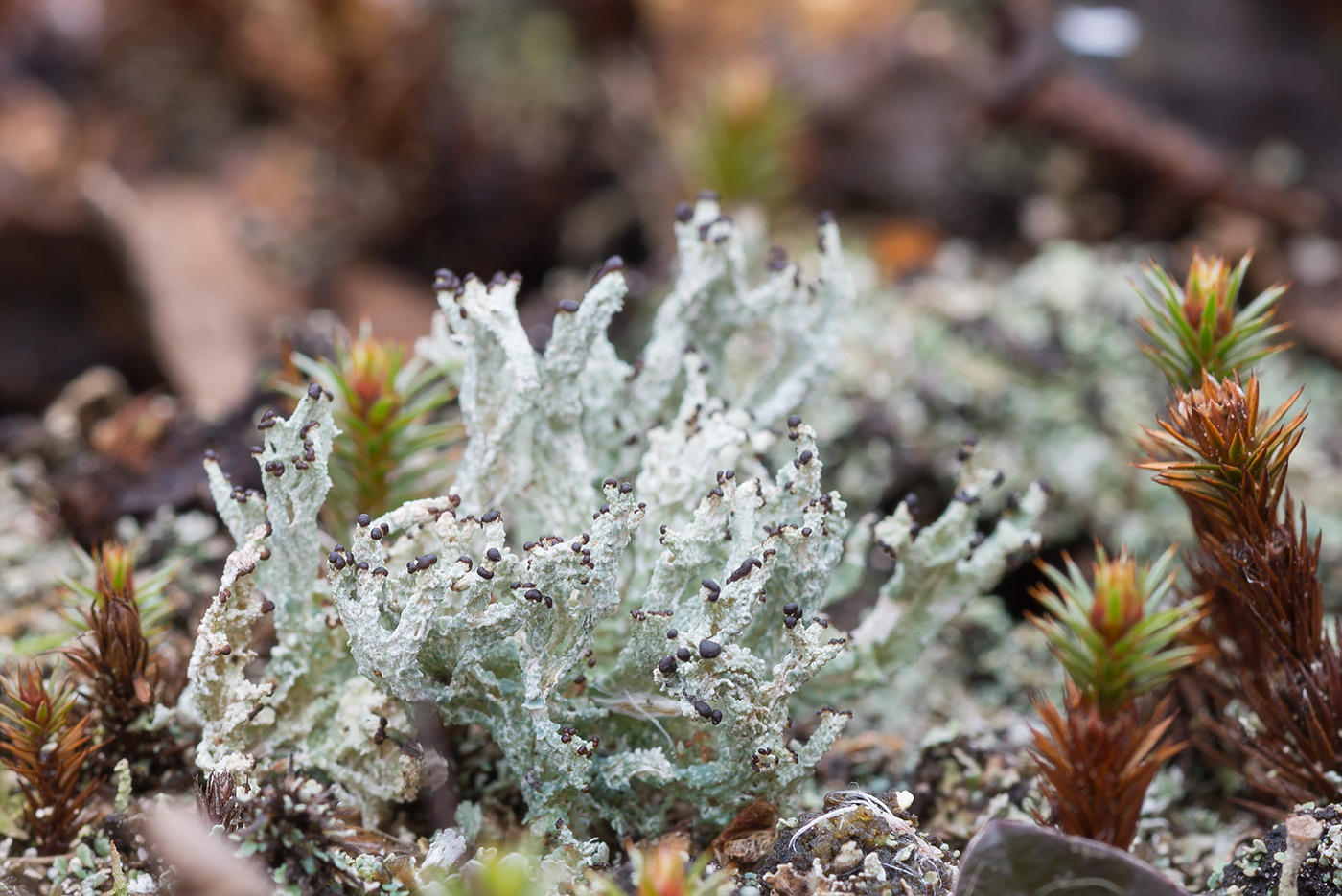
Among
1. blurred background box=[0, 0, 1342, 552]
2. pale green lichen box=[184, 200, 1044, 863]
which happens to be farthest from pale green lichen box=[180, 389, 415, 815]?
blurred background box=[0, 0, 1342, 552]

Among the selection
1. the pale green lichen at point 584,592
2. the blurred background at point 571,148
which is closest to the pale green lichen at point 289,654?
the pale green lichen at point 584,592

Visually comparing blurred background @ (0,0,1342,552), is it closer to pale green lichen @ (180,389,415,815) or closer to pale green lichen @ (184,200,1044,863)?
pale green lichen @ (184,200,1044,863)

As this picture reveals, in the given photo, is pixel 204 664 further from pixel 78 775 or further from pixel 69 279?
pixel 69 279

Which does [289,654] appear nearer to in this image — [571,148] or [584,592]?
[584,592]

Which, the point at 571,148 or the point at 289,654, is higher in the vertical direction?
the point at 571,148

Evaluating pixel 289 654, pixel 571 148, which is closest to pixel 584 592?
pixel 289 654

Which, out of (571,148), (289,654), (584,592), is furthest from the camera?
(571,148)

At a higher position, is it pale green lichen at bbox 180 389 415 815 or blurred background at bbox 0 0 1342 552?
blurred background at bbox 0 0 1342 552

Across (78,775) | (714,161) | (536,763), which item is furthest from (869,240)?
(78,775)

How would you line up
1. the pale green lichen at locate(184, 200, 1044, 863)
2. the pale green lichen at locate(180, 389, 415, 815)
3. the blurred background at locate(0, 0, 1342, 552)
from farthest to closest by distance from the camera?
the blurred background at locate(0, 0, 1342, 552) → the pale green lichen at locate(180, 389, 415, 815) → the pale green lichen at locate(184, 200, 1044, 863)
